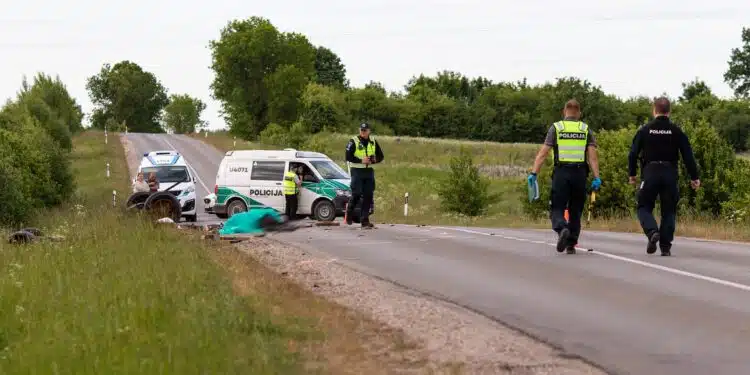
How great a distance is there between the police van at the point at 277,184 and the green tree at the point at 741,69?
307ft

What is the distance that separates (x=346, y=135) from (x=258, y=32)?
20076 millimetres

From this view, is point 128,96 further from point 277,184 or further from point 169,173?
point 277,184

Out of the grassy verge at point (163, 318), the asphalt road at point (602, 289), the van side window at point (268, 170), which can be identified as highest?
the van side window at point (268, 170)

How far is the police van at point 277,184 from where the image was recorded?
28.4m

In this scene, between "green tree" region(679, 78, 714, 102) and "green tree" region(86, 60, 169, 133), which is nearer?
"green tree" region(679, 78, 714, 102)

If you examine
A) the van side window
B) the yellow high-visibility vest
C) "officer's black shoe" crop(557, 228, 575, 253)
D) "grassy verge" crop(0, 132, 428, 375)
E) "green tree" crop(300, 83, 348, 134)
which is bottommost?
"grassy verge" crop(0, 132, 428, 375)

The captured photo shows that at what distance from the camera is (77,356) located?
695 centimetres

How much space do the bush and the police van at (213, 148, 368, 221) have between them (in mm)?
12533

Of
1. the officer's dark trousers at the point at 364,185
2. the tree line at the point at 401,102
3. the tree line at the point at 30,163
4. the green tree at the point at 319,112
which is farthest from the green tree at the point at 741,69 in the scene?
the officer's dark trousers at the point at 364,185

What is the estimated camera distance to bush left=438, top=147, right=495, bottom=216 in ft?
134

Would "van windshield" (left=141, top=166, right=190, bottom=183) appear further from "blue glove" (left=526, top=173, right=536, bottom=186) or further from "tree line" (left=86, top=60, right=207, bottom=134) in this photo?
"tree line" (left=86, top=60, right=207, bottom=134)

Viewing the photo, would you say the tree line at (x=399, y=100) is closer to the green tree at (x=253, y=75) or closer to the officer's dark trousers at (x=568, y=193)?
the green tree at (x=253, y=75)

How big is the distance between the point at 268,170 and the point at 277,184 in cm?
48

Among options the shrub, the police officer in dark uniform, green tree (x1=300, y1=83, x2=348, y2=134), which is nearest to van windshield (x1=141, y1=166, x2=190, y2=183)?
the shrub
